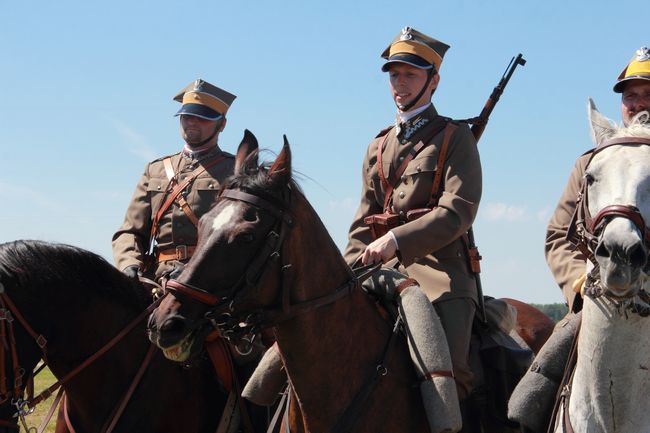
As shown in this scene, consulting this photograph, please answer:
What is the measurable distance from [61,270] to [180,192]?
6.43 feet

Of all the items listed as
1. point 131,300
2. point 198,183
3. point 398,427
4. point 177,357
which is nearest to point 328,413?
point 398,427

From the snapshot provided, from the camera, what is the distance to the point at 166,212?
9.69m

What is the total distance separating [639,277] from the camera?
4.91 m

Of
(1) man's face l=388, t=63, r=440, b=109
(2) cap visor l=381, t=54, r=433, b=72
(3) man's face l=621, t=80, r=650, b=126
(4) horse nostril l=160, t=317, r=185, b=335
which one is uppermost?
(2) cap visor l=381, t=54, r=433, b=72

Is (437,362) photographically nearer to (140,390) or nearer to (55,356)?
(140,390)

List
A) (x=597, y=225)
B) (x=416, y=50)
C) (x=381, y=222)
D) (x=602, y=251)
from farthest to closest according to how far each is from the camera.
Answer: (x=416, y=50) → (x=381, y=222) → (x=597, y=225) → (x=602, y=251)

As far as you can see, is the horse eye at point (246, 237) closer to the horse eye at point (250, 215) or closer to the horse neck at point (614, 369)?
the horse eye at point (250, 215)

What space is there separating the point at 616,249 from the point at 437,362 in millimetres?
1972

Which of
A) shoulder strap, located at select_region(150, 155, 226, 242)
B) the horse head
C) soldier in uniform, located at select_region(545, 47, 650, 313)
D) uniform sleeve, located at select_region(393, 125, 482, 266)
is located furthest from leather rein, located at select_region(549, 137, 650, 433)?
shoulder strap, located at select_region(150, 155, 226, 242)

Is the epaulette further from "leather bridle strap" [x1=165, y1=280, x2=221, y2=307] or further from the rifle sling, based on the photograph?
"leather bridle strap" [x1=165, y1=280, x2=221, y2=307]

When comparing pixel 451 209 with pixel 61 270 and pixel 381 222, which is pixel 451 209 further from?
pixel 61 270

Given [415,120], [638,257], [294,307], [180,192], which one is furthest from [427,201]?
[180,192]

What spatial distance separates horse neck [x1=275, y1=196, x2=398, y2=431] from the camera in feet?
20.0

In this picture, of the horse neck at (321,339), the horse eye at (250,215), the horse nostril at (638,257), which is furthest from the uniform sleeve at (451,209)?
the horse nostril at (638,257)
